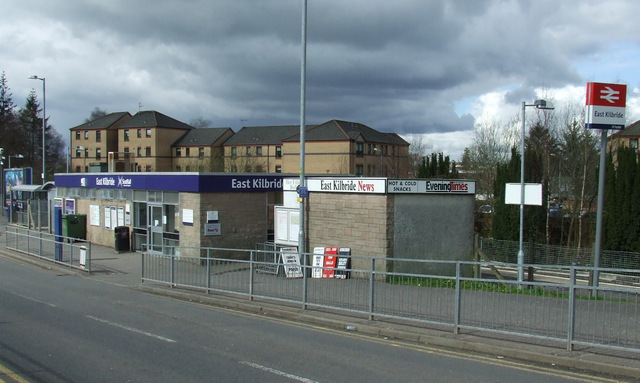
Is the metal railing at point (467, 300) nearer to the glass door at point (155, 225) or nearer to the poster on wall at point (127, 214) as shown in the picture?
the glass door at point (155, 225)

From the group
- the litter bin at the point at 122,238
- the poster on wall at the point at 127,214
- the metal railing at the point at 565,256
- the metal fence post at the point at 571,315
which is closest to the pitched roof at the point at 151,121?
the poster on wall at the point at 127,214

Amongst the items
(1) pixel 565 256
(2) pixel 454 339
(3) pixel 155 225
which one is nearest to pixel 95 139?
(3) pixel 155 225

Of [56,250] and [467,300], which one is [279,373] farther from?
[56,250]

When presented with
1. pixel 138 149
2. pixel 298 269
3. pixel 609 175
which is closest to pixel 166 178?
pixel 298 269

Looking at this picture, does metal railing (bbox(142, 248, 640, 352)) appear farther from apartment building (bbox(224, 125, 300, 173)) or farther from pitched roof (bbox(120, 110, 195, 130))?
pitched roof (bbox(120, 110, 195, 130))

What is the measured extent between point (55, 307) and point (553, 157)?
3945 centimetres

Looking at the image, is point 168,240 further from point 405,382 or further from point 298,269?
point 405,382

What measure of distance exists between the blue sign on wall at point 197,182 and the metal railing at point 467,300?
5.14 m

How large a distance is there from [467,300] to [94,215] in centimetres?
2314

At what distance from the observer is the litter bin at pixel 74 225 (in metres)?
28.3

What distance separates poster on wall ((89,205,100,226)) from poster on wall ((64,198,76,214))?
2.32 metres

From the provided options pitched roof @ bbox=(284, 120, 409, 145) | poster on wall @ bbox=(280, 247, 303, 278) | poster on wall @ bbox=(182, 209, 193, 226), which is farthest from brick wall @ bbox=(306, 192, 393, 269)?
pitched roof @ bbox=(284, 120, 409, 145)

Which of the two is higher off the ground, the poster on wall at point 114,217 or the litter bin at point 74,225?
the poster on wall at point 114,217

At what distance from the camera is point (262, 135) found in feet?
303
